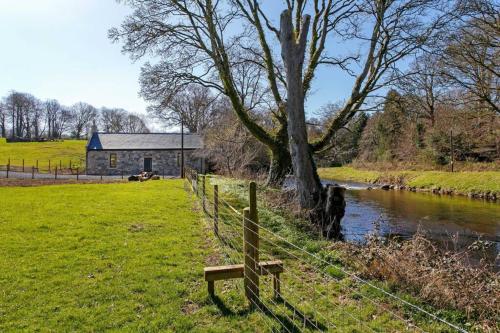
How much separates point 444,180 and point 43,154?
170ft

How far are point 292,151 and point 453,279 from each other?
6.55 m

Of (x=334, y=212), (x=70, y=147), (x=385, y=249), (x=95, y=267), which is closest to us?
(x=95, y=267)

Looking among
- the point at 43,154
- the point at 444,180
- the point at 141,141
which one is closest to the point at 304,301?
the point at 444,180

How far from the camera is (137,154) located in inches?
1554

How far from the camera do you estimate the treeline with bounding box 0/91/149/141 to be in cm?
7225

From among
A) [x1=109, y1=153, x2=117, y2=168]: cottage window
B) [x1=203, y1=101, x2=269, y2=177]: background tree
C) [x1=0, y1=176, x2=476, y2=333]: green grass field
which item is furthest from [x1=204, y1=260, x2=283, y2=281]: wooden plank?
[x1=109, y1=153, x2=117, y2=168]: cottage window

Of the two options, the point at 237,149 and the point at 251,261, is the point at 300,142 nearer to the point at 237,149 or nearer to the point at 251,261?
the point at 251,261

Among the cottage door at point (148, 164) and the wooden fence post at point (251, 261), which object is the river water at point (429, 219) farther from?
the cottage door at point (148, 164)

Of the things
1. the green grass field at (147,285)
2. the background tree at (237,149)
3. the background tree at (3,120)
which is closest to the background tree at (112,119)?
the background tree at (3,120)

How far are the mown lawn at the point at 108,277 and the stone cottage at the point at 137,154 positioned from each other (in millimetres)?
29174

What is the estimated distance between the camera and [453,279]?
5.11 meters

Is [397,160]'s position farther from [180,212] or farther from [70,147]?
[70,147]

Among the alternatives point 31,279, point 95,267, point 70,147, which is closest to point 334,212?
point 95,267

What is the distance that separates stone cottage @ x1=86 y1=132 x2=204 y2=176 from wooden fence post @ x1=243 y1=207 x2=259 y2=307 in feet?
110
